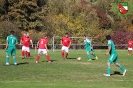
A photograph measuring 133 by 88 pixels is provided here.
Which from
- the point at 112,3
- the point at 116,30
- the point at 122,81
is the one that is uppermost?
the point at 112,3

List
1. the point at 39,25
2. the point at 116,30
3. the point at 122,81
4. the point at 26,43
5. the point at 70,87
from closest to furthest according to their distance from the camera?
the point at 70,87
the point at 122,81
the point at 26,43
the point at 39,25
the point at 116,30

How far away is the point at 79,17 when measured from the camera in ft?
241

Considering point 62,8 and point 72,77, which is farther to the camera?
point 62,8

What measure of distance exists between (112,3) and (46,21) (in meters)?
19.4

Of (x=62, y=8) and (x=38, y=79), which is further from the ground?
(x=62, y=8)

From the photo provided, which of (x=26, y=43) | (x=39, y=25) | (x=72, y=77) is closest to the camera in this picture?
(x=72, y=77)

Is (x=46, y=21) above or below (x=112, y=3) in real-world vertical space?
below

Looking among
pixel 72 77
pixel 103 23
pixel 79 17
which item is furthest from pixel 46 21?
pixel 72 77

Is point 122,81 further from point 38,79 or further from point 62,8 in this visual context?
point 62,8

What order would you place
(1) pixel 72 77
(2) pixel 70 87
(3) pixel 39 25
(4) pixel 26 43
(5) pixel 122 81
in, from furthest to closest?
1. (3) pixel 39 25
2. (4) pixel 26 43
3. (1) pixel 72 77
4. (5) pixel 122 81
5. (2) pixel 70 87

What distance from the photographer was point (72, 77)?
53.5 ft

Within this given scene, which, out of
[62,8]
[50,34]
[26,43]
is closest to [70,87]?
[26,43]

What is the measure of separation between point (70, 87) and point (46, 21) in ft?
191

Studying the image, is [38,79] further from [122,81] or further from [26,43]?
[26,43]
